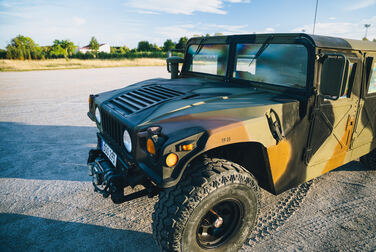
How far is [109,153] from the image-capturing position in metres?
2.72

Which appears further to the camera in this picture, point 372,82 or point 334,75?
point 372,82

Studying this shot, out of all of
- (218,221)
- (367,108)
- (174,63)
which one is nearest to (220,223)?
(218,221)

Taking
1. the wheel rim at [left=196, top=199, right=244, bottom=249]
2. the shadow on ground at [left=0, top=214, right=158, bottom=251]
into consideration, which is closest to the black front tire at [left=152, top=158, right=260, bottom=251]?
the wheel rim at [left=196, top=199, right=244, bottom=249]

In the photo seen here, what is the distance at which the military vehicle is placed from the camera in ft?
6.24

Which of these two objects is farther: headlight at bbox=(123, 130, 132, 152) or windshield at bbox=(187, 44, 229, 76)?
windshield at bbox=(187, 44, 229, 76)

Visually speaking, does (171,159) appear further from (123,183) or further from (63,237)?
(63,237)

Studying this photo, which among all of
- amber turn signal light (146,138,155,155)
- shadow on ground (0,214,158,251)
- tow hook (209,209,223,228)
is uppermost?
amber turn signal light (146,138,155,155)

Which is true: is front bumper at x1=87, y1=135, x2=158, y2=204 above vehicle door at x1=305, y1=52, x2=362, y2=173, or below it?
below

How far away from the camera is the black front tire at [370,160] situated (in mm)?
3769

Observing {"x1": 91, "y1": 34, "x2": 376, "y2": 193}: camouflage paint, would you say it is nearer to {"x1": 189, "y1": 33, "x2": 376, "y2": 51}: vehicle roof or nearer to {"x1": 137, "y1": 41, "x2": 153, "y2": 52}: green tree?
{"x1": 189, "y1": 33, "x2": 376, "y2": 51}: vehicle roof

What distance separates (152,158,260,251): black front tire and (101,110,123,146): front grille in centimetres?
75

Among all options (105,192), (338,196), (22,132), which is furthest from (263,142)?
(22,132)

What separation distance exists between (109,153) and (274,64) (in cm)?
197

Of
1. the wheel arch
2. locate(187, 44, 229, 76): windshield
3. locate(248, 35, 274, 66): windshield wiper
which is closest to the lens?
the wheel arch
